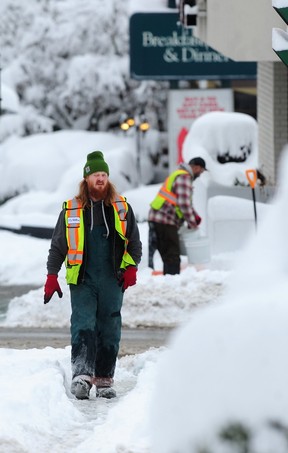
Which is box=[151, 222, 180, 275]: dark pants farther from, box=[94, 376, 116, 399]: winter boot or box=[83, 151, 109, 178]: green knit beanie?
box=[83, 151, 109, 178]: green knit beanie

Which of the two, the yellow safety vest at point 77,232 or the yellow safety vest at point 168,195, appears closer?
the yellow safety vest at point 77,232

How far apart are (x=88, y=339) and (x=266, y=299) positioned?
4620 millimetres

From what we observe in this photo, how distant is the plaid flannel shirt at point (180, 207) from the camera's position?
1461 cm

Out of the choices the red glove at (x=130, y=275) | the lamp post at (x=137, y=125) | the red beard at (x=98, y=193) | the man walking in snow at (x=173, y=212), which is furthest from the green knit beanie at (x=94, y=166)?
the lamp post at (x=137, y=125)

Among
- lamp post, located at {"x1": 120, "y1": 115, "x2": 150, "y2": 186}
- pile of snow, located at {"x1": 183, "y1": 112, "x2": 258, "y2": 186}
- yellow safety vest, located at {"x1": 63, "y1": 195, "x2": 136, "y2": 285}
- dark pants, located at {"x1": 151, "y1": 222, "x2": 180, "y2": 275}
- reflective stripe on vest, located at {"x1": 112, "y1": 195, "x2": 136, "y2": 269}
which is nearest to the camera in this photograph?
yellow safety vest, located at {"x1": 63, "y1": 195, "x2": 136, "y2": 285}

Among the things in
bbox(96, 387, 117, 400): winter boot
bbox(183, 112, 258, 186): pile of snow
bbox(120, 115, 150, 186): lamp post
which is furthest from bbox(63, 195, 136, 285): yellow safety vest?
bbox(120, 115, 150, 186): lamp post

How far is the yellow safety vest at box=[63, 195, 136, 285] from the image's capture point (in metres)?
8.60

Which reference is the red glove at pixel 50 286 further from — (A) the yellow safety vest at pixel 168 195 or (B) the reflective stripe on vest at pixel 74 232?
(A) the yellow safety vest at pixel 168 195

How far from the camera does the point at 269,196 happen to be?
1905 centimetres

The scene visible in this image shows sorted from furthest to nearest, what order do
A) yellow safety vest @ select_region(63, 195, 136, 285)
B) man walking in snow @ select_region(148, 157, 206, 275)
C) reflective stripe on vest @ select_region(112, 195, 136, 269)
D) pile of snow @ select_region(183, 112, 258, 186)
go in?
pile of snow @ select_region(183, 112, 258, 186)
man walking in snow @ select_region(148, 157, 206, 275)
reflective stripe on vest @ select_region(112, 195, 136, 269)
yellow safety vest @ select_region(63, 195, 136, 285)

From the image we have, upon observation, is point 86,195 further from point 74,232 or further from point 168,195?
point 168,195

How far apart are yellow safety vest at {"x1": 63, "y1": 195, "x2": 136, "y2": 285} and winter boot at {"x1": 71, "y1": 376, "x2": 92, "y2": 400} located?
0.61m

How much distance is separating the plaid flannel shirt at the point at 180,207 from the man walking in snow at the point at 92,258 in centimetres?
577

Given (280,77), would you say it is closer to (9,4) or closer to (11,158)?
(11,158)
